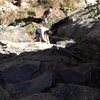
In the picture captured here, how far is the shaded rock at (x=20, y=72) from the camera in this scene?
846 cm

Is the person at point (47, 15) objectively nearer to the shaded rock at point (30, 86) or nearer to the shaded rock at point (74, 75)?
the shaded rock at point (74, 75)

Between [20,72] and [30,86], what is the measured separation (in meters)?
0.92

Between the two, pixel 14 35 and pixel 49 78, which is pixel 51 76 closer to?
pixel 49 78

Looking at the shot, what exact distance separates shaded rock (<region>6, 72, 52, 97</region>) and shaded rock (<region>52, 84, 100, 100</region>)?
1.45 feet

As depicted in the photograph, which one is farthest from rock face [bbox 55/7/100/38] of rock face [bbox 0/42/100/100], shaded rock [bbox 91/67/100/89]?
shaded rock [bbox 91/67/100/89]

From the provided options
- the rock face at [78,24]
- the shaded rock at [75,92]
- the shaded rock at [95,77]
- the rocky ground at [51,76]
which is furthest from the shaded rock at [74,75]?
the rock face at [78,24]

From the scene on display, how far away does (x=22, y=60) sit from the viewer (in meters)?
9.47

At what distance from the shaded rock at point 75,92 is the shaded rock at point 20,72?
1348 millimetres

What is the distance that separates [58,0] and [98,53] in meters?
13.2

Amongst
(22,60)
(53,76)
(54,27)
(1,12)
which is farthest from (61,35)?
(53,76)

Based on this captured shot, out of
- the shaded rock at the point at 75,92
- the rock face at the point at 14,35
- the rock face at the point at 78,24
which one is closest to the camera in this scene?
the shaded rock at the point at 75,92

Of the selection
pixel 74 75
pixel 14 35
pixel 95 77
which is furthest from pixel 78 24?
pixel 95 77

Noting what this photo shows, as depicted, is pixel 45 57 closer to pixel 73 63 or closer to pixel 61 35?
pixel 73 63

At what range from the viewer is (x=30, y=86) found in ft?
25.7
